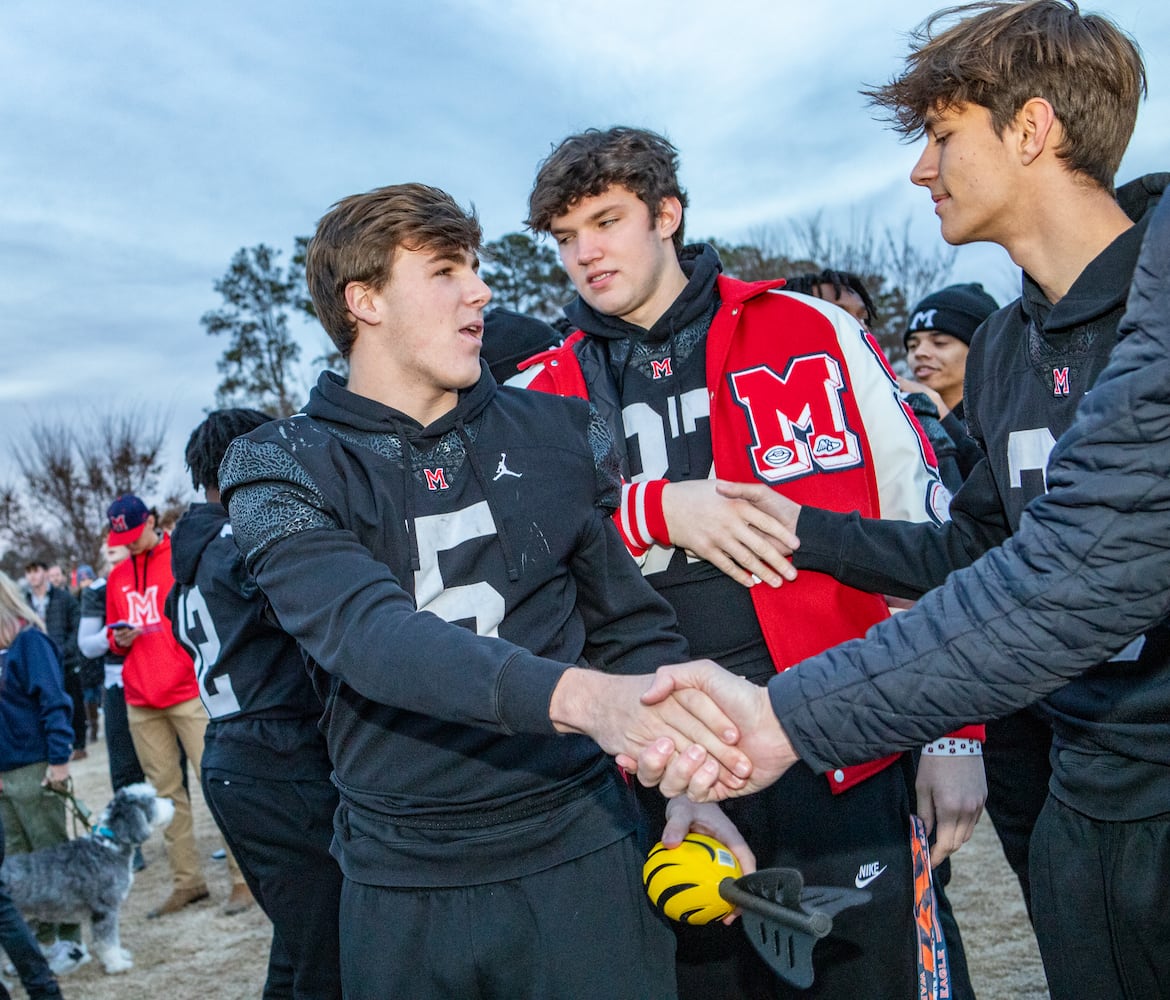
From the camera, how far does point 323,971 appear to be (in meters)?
3.77

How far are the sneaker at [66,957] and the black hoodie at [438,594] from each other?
479cm

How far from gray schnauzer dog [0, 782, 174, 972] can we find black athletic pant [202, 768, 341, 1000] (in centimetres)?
248

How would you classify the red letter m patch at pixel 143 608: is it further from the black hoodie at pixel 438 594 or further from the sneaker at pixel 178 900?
the black hoodie at pixel 438 594

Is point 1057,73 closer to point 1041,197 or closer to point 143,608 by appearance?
point 1041,197

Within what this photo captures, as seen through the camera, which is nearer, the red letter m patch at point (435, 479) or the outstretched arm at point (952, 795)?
the red letter m patch at point (435, 479)

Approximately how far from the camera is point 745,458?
10.2 feet

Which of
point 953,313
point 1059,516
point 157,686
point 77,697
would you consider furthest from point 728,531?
point 77,697

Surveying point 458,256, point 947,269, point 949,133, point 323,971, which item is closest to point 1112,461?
point 949,133

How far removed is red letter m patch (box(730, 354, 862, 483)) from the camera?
3057mm

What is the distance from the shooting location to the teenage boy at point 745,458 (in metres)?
2.87

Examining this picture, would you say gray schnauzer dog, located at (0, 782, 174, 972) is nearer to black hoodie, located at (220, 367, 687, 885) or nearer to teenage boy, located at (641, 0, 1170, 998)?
black hoodie, located at (220, 367, 687, 885)

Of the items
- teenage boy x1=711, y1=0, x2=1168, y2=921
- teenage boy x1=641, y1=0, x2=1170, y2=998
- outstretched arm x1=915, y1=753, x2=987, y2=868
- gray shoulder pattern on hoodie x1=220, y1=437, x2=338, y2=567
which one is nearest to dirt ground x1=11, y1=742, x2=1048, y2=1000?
outstretched arm x1=915, y1=753, x2=987, y2=868

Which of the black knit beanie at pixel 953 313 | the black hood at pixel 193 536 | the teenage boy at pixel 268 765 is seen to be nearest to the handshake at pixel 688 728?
the teenage boy at pixel 268 765

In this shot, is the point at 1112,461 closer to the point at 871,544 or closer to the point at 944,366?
the point at 871,544
